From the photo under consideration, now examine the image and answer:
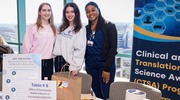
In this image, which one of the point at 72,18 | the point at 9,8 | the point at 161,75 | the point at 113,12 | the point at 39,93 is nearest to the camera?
the point at 39,93

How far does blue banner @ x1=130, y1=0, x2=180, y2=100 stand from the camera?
7.00ft

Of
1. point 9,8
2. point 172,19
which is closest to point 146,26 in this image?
point 172,19

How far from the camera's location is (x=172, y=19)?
2135 mm

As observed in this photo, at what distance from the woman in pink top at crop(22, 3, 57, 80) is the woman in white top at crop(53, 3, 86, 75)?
0.10m

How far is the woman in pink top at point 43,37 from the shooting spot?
2.06m

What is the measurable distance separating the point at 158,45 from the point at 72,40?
1.21 m

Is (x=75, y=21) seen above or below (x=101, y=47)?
above

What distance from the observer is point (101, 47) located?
6.68 ft

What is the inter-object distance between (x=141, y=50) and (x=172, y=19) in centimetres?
59

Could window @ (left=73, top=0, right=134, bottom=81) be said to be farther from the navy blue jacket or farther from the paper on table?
the paper on table

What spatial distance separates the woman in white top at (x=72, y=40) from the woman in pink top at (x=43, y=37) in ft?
0.32

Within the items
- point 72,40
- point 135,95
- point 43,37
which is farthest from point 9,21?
point 135,95

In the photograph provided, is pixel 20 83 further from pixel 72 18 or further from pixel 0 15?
pixel 0 15

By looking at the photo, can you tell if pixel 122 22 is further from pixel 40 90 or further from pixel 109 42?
pixel 40 90
